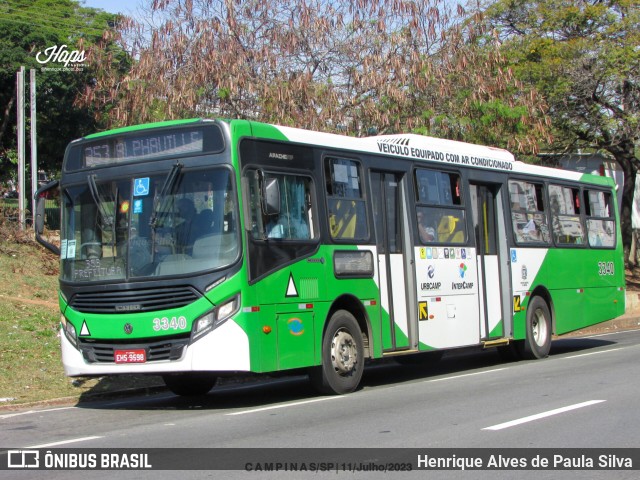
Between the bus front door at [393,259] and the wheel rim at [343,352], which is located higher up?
the bus front door at [393,259]

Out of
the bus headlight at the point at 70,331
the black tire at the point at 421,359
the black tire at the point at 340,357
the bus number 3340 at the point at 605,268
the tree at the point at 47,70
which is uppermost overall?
the tree at the point at 47,70

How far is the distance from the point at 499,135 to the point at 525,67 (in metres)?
7.63

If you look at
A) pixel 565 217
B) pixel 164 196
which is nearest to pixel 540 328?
pixel 565 217

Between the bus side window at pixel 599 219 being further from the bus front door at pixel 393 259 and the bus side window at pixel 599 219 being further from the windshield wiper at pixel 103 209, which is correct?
the windshield wiper at pixel 103 209

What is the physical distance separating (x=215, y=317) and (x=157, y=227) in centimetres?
127

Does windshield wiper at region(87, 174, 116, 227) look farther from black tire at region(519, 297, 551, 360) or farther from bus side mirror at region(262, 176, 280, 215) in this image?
black tire at region(519, 297, 551, 360)

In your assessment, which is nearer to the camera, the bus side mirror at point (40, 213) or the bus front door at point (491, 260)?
the bus side mirror at point (40, 213)

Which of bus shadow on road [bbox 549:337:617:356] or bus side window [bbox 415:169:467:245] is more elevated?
bus side window [bbox 415:169:467:245]

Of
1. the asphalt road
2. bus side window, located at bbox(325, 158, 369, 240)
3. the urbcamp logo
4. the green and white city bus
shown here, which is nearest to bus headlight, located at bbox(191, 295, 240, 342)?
the green and white city bus

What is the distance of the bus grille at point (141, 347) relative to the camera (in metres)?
10.5

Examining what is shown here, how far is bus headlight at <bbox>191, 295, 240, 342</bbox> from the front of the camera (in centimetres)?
1039

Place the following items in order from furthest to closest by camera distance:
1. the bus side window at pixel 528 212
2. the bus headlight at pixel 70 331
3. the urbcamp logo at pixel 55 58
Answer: the urbcamp logo at pixel 55 58
the bus side window at pixel 528 212
the bus headlight at pixel 70 331

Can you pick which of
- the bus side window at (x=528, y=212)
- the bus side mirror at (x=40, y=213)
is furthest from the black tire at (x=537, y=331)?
the bus side mirror at (x=40, y=213)

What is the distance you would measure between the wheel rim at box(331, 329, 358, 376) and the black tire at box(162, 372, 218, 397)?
1.90 metres
